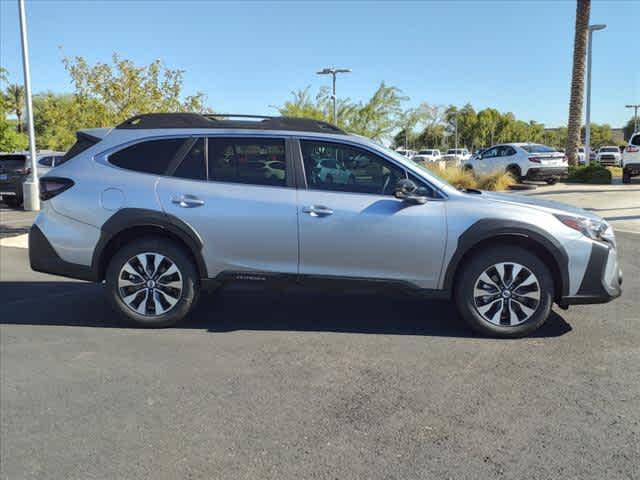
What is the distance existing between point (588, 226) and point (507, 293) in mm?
871

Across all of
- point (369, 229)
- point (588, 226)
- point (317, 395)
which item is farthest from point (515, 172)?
point (317, 395)

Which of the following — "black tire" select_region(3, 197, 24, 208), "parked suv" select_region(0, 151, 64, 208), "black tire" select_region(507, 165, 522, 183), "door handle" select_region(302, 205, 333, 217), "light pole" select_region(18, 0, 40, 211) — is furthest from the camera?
"black tire" select_region(507, 165, 522, 183)

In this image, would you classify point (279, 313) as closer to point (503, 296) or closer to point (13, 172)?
point (503, 296)

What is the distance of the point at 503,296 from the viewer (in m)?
4.84

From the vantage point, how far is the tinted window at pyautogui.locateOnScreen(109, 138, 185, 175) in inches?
204

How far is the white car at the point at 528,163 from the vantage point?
69.4 feet

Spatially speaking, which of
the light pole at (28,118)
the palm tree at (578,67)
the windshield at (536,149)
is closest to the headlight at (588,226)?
the light pole at (28,118)

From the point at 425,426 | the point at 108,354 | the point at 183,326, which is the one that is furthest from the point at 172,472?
the point at 183,326

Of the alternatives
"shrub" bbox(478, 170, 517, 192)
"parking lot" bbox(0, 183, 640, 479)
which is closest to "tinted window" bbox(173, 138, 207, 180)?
"parking lot" bbox(0, 183, 640, 479)

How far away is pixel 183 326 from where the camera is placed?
529 centimetres

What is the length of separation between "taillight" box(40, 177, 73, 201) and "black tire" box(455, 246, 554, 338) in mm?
3522

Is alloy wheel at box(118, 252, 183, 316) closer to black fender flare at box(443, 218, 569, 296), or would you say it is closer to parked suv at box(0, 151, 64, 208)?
black fender flare at box(443, 218, 569, 296)

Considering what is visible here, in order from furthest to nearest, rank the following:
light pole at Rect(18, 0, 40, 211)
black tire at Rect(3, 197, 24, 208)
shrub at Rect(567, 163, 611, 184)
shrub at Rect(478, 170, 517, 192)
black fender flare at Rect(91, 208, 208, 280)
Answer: shrub at Rect(567, 163, 611, 184), shrub at Rect(478, 170, 517, 192), black tire at Rect(3, 197, 24, 208), light pole at Rect(18, 0, 40, 211), black fender flare at Rect(91, 208, 208, 280)

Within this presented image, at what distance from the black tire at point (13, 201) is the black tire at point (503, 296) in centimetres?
1589
